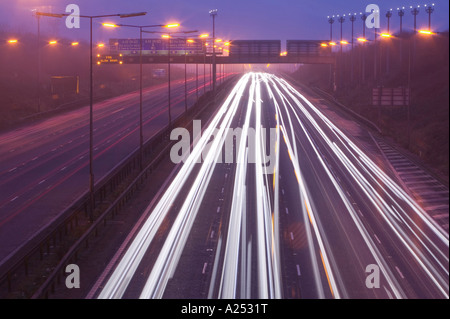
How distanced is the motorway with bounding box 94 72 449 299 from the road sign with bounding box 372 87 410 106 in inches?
568

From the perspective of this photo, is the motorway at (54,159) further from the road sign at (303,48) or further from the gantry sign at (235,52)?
the road sign at (303,48)

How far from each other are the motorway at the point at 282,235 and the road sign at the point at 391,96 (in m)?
14.4

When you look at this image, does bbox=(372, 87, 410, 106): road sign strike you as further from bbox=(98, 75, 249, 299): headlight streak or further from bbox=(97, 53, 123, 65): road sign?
bbox=(97, 53, 123, 65): road sign

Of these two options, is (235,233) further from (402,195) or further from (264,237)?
(402,195)

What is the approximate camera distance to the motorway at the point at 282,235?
20.6 meters

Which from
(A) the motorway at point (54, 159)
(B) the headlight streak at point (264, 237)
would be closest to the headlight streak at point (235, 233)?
(B) the headlight streak at point (264, 237)

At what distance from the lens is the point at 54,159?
47062mm

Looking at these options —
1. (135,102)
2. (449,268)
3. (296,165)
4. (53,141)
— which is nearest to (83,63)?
(135,102)

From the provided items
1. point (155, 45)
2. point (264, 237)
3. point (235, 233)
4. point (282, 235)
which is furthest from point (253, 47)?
point (264, 237)

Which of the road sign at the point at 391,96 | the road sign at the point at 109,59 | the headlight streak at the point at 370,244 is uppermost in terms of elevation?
the road sign at the point at 109,59

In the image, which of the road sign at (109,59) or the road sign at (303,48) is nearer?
the road sign at (109,59)

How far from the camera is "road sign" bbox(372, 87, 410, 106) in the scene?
60.5 meters

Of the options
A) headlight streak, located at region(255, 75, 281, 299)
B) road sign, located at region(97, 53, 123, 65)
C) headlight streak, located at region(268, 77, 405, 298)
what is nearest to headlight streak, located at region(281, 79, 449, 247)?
headlight streak, located at region(268, 77, 405, 298)
